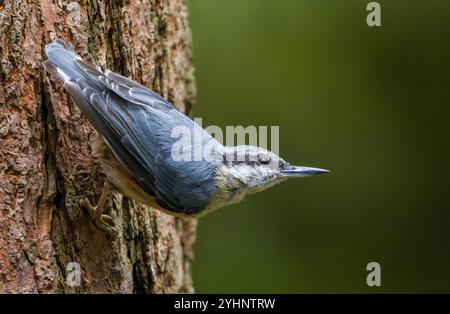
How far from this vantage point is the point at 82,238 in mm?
3326

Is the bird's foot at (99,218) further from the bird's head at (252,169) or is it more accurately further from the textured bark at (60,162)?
the bird's head at (252,169)

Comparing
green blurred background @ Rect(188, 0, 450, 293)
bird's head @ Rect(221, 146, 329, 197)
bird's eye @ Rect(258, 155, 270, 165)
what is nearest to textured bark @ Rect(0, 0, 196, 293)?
bird's head @ Rect(221, 146, 329, 197)

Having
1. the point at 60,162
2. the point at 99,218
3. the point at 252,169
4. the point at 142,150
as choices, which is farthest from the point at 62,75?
the point at 252,169

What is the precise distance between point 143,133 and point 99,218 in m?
0.44

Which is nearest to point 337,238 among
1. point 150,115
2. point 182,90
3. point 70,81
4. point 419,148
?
point 419,148

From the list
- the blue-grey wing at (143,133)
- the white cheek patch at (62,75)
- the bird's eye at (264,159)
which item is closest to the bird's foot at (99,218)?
the blue-grey wing at (143,133)

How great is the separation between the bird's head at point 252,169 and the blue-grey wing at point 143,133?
0.12 meters

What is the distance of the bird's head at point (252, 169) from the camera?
3.58 metres

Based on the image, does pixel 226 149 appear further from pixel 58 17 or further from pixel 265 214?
pixel 265 214

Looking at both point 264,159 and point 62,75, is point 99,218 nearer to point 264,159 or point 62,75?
point 62,75

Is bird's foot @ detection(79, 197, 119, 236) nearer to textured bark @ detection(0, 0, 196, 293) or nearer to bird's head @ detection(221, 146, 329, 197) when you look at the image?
textured bark @ detection(0, 0, 196, 293)

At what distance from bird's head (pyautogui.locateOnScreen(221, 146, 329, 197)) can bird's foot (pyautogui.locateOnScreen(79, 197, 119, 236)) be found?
0.59 m

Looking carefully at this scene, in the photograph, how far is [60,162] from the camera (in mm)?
3229

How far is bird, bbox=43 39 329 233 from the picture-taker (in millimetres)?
3256
